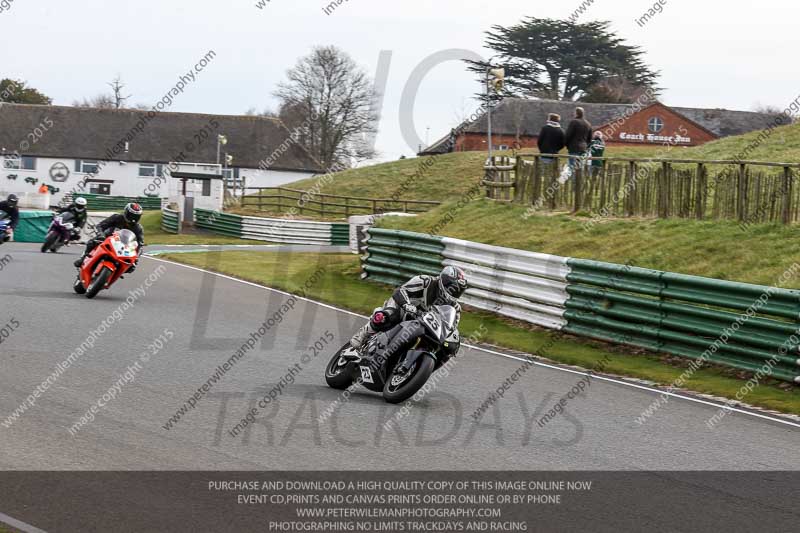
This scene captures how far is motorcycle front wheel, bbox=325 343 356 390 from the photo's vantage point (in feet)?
33.8

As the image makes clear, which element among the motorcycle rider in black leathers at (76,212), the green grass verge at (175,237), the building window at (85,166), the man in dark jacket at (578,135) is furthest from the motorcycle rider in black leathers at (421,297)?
the building window at (85,166)

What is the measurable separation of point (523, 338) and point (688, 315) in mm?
2601

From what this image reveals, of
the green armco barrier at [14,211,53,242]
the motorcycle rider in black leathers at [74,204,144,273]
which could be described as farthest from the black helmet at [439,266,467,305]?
the green armco barrier at [14,211,53,242]

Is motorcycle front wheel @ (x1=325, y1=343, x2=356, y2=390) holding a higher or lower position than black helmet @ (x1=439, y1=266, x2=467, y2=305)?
lower

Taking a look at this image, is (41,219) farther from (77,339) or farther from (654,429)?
(654,429)

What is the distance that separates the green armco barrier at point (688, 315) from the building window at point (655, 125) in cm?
6490

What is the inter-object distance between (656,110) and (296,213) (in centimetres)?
3526

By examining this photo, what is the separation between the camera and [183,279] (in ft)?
74.8

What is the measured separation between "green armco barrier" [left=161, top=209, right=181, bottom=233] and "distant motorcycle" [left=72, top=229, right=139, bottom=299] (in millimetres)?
30242

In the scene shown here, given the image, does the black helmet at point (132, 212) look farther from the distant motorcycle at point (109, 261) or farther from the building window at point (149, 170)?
the building window at point (149, 170)

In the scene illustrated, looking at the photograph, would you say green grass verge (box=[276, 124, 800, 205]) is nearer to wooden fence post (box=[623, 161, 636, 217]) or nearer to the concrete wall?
the concrete wall

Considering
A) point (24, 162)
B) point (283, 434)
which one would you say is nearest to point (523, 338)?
point (283, 434)

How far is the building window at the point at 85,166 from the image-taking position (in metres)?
86.4
